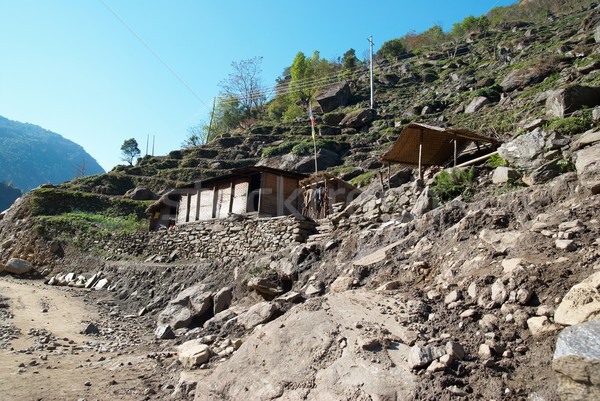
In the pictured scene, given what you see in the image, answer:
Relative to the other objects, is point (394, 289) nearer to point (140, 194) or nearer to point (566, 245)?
point (566, 245)

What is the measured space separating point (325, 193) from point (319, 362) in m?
11.7

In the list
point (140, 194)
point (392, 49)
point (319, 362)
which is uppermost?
point (392, 49)

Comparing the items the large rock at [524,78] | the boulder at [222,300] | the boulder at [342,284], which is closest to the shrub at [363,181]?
the boulder at [222,300]

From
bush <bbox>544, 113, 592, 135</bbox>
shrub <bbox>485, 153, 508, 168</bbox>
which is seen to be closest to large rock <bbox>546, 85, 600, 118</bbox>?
bush <bbox>544, 113, 592, 135</bbox>

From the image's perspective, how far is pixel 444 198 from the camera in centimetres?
936

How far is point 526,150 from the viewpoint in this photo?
336 inches

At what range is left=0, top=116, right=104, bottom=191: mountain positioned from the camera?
132 metres

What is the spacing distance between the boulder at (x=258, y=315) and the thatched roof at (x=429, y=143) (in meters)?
7.65

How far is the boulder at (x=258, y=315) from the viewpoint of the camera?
6977mm

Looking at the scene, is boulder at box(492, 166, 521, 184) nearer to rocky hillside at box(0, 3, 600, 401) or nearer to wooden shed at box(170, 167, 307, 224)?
rocky hillside at box(0, 3, 600, 401)

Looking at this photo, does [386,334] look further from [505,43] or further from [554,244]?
[505,43]

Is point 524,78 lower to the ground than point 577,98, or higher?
higher

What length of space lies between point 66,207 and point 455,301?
30575mm

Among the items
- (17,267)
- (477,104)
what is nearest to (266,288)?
(17,267)
